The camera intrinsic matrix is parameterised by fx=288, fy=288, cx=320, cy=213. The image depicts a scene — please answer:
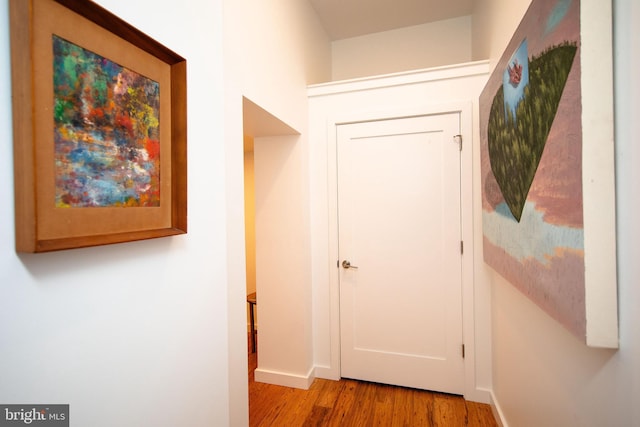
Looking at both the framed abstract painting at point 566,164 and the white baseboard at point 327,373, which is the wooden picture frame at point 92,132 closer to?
the framed abstract painting at point 566,164

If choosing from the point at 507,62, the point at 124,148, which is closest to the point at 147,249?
the point at 124,148

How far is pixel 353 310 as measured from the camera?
2328 millimetres

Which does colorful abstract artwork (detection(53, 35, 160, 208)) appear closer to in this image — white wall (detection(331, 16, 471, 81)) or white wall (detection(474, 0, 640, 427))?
white wall (detection(474, 0, 640, 427))

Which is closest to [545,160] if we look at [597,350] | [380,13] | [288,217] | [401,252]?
[597,350]

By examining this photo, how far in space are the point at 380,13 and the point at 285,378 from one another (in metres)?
3.17

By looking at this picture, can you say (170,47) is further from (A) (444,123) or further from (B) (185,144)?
(A) (444,123)

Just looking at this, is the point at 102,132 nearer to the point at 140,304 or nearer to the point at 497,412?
the point at 140,304

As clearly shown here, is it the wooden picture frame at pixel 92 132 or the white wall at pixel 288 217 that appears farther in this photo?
the white wall at pixel 288 217

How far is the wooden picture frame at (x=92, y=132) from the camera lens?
22.8 inches

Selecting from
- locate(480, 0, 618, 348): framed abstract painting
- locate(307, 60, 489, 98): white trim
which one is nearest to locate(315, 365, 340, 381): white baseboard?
locate(480, 0, 618, 348): framed abstract painting

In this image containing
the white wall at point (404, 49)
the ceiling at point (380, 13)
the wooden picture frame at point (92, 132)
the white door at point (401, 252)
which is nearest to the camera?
the wooden picture frame at point (92, 132)

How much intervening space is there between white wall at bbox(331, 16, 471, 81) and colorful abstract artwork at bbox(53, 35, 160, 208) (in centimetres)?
247

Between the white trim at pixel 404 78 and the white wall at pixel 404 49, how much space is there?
0.73 metres
